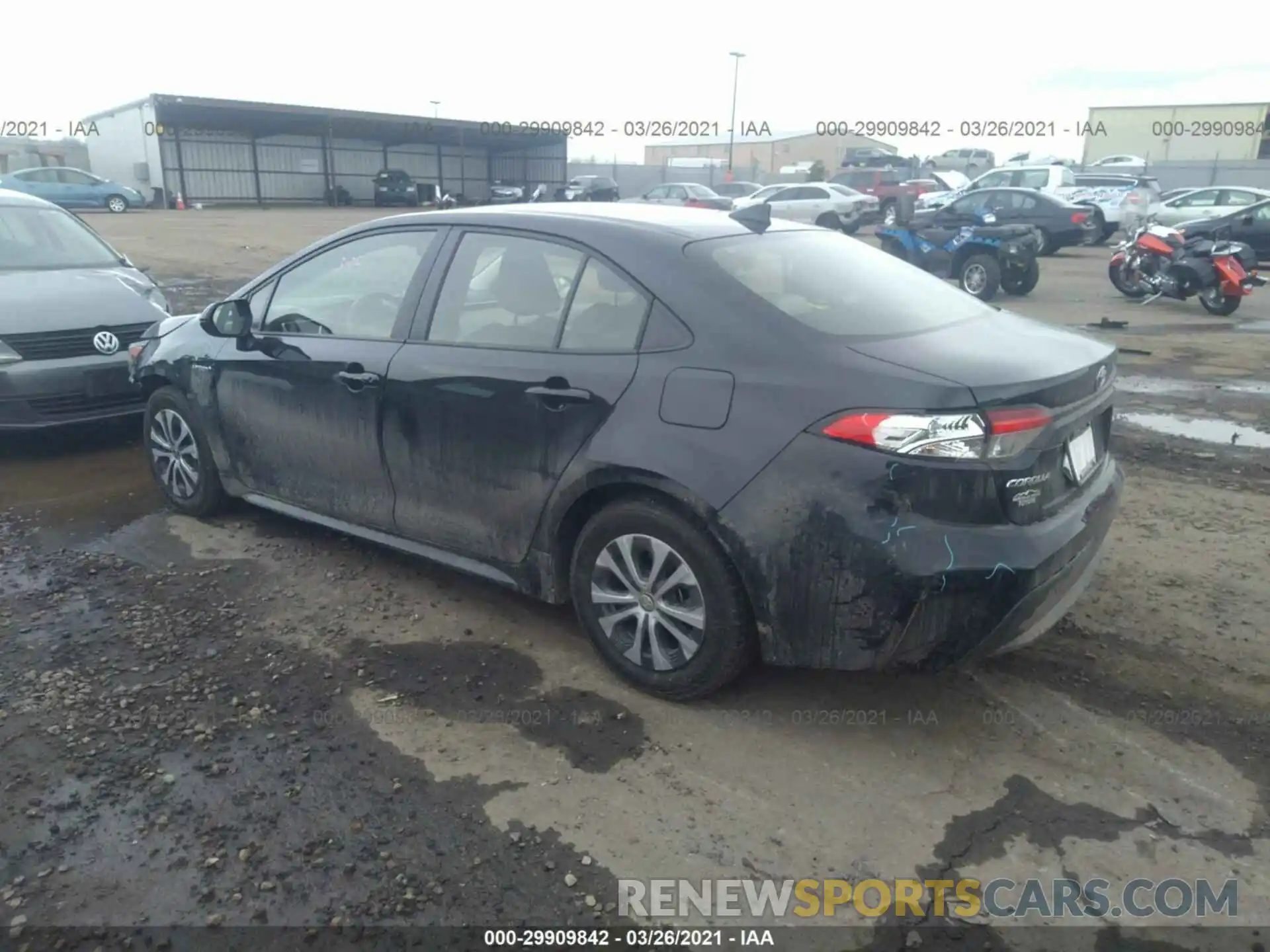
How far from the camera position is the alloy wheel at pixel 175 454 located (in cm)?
497

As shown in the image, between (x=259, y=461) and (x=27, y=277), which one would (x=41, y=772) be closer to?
(x=259, y=461)

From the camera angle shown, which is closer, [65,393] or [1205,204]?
[65,393]

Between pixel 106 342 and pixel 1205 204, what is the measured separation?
931 inches

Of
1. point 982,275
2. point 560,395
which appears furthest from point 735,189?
point 560,395

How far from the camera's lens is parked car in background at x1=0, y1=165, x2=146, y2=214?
2953 cm

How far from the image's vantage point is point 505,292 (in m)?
3.72

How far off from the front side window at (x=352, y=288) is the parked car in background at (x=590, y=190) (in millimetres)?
33082

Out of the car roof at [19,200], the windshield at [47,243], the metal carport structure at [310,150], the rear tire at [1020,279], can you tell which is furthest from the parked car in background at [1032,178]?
the metal carport structure at [310,150]

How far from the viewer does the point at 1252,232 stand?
58.0 feet

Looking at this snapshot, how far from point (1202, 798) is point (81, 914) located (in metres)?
3.09

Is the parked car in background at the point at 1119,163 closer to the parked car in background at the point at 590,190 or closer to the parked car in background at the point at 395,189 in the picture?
the parked car in background at the point at 590,190

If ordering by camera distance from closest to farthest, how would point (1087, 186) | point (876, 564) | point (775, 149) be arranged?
point (876, 564)
point (1087, 186)
point (775, 149)

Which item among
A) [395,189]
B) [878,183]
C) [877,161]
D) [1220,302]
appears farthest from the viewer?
[877,161]

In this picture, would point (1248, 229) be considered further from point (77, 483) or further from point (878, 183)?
point (77, 483)
